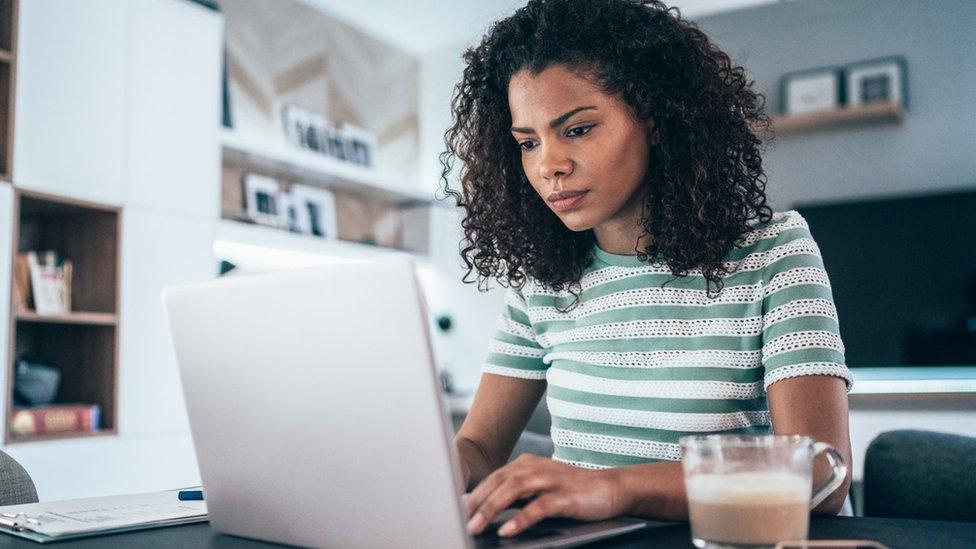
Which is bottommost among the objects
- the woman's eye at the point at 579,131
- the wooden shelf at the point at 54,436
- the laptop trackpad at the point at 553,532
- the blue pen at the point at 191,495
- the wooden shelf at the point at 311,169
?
the wooden shelf at the point at 54,436

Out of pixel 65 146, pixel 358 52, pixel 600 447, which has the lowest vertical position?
pixel 600 447

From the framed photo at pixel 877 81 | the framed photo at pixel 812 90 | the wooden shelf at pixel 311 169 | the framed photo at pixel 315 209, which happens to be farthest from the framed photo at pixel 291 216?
the framed photo at pixel 877 81

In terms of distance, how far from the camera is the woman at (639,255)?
46.4 inches

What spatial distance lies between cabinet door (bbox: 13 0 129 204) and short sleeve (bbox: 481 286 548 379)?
1868 millimetres

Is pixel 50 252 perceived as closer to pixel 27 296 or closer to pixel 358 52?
pixel 27 296

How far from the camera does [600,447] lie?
126 centimetres

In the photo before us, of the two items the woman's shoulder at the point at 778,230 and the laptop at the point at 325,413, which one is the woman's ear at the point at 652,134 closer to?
the woman's shoulder at the point at 778,230

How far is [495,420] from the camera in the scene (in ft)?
4.40

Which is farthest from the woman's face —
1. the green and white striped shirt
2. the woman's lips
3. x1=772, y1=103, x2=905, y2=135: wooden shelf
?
x1=772, y1=103, x2=905, y2=135: wooden shelf

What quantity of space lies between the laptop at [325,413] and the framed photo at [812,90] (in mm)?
3451

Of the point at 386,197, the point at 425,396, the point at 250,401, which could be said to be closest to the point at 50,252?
the point at 386,197

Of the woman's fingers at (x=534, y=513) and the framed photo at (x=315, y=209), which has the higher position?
the framed photo at (x=315, y=209)

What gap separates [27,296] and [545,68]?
2141 millimetres

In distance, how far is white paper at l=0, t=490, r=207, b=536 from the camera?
2.91 ft
